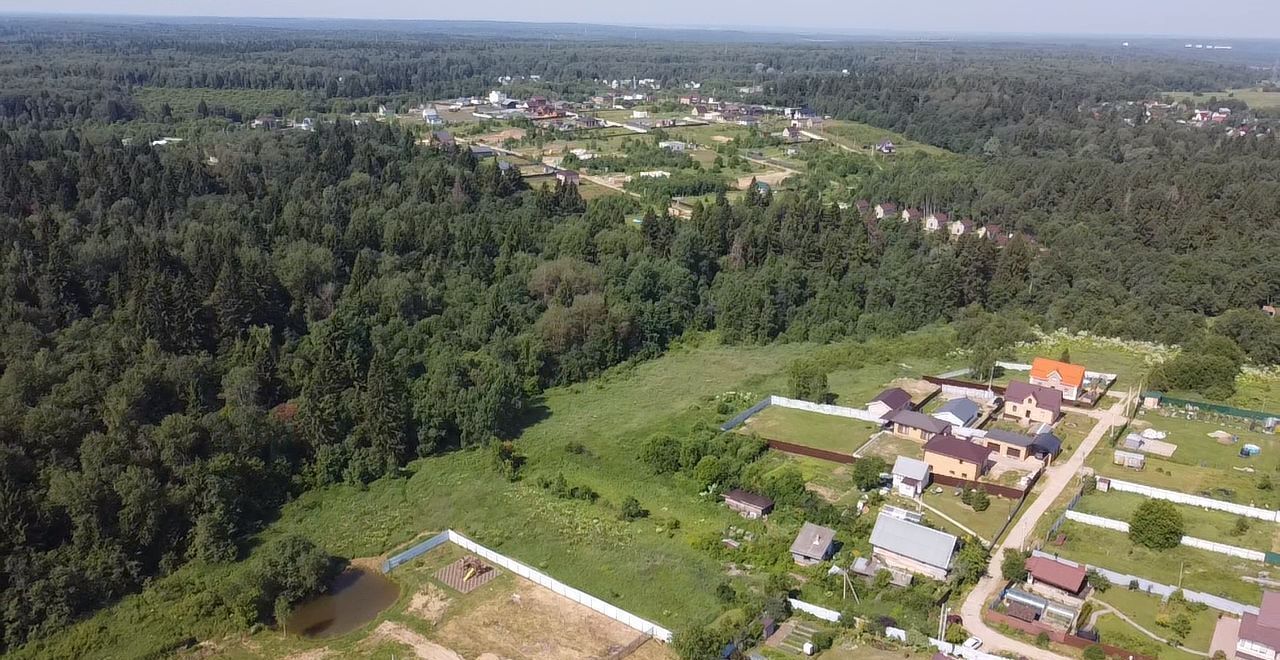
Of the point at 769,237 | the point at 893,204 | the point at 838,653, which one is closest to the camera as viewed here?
the point at 838,653

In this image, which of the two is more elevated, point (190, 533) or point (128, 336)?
point (128, 336)

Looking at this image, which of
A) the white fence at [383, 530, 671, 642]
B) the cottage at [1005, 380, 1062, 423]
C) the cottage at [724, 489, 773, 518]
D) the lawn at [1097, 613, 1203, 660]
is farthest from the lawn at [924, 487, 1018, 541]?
the white fence at [383, 530, 671, 642]

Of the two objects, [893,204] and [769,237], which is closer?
[769,237]

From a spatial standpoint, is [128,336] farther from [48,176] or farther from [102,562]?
[48,176]

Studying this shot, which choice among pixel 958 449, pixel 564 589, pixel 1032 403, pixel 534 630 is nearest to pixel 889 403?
A: pixel 958 449

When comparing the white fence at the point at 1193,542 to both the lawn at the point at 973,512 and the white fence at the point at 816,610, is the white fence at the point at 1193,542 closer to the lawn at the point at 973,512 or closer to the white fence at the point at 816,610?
the lawn at the point at 973,512

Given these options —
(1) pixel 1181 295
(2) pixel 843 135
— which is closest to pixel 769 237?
(1) pixel 1181 295
